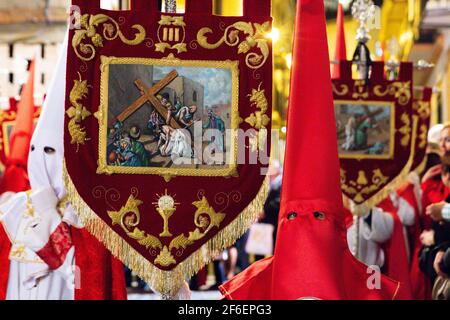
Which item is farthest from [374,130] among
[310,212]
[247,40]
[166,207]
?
[310,212]

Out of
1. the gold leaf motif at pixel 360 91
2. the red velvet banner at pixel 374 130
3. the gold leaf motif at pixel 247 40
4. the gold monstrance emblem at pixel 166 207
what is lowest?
the gold monstrance emblem at pixel 166 207

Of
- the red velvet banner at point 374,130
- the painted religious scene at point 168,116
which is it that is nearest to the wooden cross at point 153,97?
the painted religious scene at point 168,116

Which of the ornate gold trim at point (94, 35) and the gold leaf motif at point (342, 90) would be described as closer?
the ornate gold trim at point (94, 35)

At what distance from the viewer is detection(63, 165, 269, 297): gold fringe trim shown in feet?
16.7

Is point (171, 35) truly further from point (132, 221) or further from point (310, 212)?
point (310, 212)

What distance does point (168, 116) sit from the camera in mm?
5141

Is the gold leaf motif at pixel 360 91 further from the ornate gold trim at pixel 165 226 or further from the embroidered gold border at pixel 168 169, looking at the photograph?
the ornate gold trim at pixel 165 226

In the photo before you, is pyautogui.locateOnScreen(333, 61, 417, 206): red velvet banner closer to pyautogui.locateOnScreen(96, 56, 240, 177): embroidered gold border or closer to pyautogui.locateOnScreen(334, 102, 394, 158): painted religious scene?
pyautogui.locateOnScreen(334, 102, 394, 158): painted religious scene

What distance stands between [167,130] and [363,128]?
3085 mm

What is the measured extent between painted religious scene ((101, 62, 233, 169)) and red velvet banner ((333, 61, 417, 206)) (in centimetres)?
285

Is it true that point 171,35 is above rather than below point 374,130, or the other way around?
above

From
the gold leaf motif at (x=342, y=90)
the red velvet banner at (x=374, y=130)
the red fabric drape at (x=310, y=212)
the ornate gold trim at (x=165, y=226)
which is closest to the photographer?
the red fabric drape at (x=310, y=212)

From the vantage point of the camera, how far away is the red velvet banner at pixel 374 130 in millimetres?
7812
